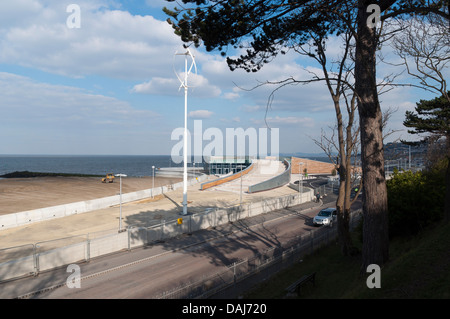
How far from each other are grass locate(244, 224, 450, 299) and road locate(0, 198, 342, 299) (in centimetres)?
385

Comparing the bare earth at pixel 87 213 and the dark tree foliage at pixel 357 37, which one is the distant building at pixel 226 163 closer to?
the bare earth at pixel 87 213

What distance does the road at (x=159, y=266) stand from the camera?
13.1 metres

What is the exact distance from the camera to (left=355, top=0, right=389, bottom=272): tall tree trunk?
9742 millimetres

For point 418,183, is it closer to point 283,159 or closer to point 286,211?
point 286,211

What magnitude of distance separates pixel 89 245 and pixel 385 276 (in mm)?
14621

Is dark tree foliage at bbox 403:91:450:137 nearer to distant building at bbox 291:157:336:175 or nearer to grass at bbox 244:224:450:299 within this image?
grass at bbox 244:224:450:299

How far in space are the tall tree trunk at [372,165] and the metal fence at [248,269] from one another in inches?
210

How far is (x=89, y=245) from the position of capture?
1731cm

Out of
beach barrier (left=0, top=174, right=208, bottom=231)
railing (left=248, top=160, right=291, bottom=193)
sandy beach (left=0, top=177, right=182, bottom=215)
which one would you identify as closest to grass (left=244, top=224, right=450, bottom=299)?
beach barrier (left=0, top=174, right=208, bottom=231)

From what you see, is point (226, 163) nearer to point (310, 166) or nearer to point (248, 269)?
point (310, 166)

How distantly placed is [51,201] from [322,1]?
37.9 metres

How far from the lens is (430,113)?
92.9ft

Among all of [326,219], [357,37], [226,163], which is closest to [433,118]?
[326,219]
